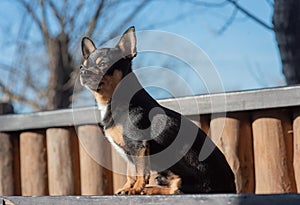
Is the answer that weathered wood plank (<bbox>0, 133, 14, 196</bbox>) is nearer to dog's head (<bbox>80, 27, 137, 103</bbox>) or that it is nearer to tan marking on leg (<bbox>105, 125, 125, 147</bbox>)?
dog's head (<bbox>80, 27, 137, 103</bbox>)

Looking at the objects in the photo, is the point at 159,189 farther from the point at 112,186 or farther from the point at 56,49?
the point at 56,49

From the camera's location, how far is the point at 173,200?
220cm

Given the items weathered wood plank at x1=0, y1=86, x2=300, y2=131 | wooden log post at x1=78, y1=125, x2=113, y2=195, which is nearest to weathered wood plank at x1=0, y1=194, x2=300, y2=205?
weathered wood plank at x1=0, y1=86, x2=300, y2=131

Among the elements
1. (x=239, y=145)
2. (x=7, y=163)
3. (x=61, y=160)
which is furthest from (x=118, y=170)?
(x=7, y=163)

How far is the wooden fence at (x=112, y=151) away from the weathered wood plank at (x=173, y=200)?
1.71 metres

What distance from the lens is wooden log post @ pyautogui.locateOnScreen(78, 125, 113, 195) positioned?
4.45 m

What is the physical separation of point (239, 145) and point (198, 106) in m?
0.36

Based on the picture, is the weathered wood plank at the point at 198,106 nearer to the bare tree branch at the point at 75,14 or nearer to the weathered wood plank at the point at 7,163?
the weathered wood plank at the point at 7,163

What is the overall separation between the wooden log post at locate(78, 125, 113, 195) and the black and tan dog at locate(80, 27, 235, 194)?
4.97 feet

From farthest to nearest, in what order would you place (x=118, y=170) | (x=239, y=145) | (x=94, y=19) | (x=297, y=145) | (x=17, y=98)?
(x=17, y=98)
(x=94, y=19)
(x=118, y=170)
(x=239, y=145)
(x=297, y=145)

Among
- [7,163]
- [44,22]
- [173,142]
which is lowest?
[173,142]

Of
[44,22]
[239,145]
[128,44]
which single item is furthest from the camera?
[44,22]

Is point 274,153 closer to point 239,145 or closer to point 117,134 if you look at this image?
point 239,145

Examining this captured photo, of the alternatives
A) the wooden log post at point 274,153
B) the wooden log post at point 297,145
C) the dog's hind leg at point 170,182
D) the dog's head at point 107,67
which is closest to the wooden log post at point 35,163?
the wooden log post at point 274,153
